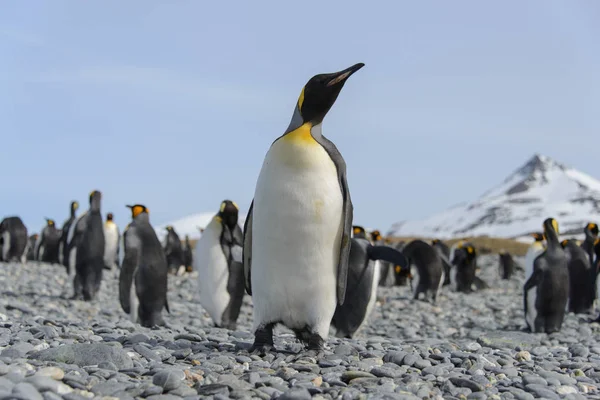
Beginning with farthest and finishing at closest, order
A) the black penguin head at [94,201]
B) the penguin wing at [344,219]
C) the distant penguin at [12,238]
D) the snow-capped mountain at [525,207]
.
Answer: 1. the snow-capped mountain at [525,207]
2. the distant penguin at [12,238]
3. the black penguin head at [94,201]
4. the penguin wing at [344,219]

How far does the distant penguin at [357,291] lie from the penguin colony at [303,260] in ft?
0.04

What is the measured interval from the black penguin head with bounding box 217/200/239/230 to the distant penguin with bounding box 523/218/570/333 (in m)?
4.40

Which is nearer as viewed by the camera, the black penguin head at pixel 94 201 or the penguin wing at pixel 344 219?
the penguin wing at pixel 344 219

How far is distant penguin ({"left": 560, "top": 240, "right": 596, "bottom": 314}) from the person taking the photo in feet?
45.6

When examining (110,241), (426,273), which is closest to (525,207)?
(110,241)

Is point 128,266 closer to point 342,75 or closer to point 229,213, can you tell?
point 229,213

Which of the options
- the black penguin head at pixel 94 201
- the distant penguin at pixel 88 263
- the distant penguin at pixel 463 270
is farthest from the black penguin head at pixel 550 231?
the black penguin head at pixel 94 201

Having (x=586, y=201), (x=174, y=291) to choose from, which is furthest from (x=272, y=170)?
(x=586, y=201)

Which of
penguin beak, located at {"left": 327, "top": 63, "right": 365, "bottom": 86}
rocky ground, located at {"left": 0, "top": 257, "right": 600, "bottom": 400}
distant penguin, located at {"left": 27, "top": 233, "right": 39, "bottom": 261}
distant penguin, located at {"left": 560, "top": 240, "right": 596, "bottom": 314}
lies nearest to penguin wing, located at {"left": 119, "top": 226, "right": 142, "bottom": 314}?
rocky ground, located at {"left": 0, "top": 257, "right": 600, "bottom": 400}

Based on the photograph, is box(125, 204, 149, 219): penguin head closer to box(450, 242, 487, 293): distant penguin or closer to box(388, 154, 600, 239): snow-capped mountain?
box(450, 242, 487, 293): distant penguin

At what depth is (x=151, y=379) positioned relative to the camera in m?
4.02

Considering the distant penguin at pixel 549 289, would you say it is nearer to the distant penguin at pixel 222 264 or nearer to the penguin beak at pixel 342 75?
the distant penguin at pixel 222 264

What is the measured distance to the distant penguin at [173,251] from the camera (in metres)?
21.1

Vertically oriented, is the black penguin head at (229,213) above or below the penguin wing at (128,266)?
above
